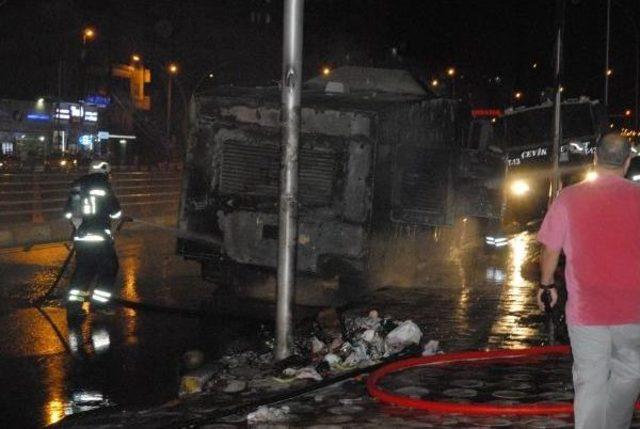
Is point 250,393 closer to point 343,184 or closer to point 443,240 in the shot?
point 343,184

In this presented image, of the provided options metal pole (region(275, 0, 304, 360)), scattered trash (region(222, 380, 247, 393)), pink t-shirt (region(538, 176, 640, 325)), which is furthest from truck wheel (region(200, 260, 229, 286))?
pink t-shirt (region(538, 176, 640, 325))

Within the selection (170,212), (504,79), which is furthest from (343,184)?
(504,79)

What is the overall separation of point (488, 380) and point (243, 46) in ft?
318

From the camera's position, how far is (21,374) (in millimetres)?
7098

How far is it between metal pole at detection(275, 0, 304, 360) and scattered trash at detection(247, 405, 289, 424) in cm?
126

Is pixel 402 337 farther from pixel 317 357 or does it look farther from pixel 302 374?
pixel 302 374

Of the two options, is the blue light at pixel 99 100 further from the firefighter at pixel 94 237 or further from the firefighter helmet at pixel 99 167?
the firefighter at pixel 94 237

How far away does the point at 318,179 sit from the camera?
1011 cm

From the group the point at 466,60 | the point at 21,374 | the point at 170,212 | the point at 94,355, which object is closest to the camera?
the point at 21,374

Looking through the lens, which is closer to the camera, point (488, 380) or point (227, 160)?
point (488, 380)

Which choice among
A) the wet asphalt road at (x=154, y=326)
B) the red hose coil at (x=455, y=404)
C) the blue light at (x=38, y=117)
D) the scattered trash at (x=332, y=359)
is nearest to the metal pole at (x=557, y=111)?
the wet asphalt road at (x=154, y=326)

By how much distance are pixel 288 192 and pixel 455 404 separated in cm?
222

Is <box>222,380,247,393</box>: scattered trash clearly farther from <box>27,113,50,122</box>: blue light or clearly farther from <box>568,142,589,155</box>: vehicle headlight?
<box>27,113,50,122</box>: blue light

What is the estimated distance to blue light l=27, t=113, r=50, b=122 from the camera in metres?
62.7
